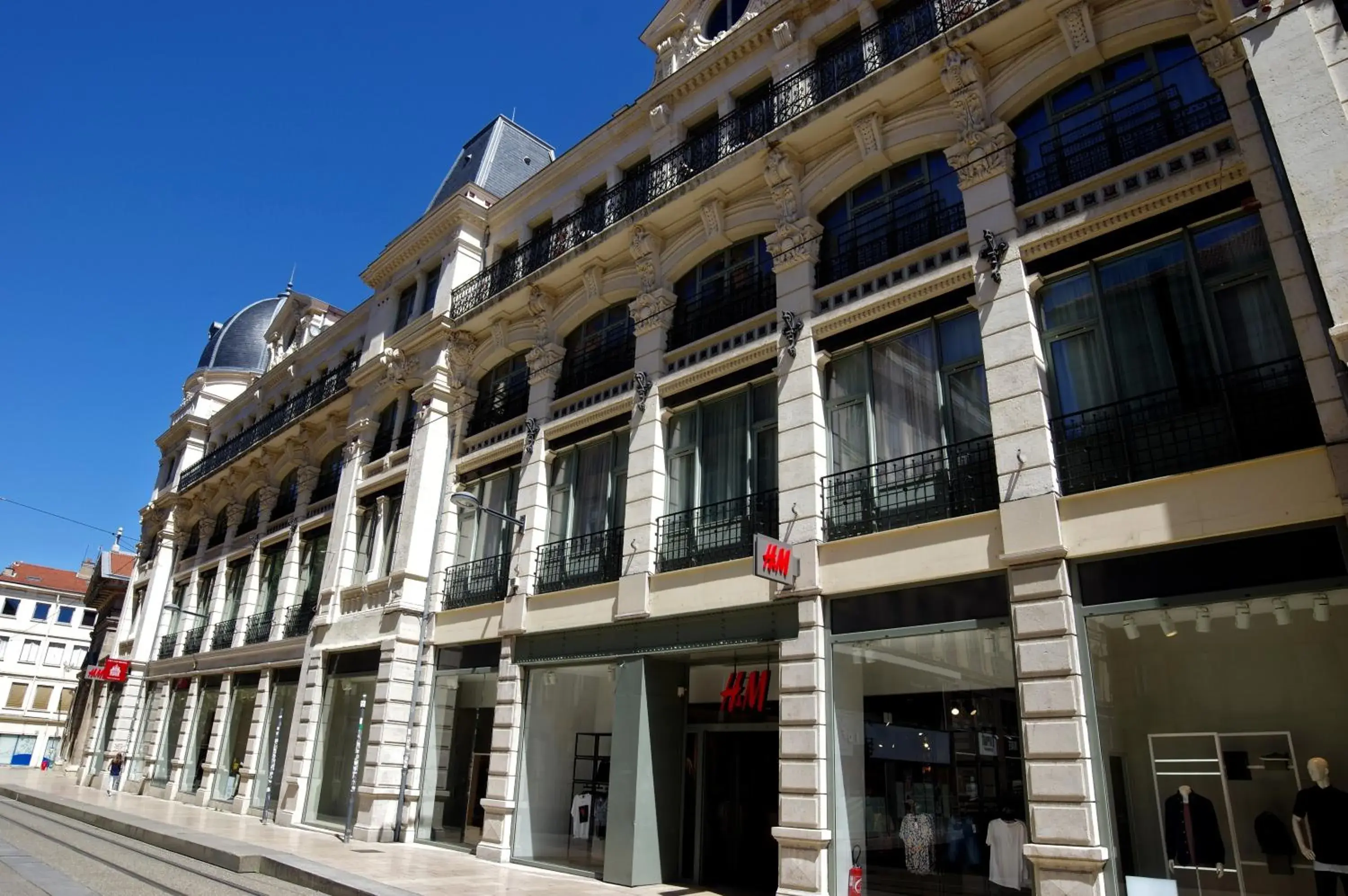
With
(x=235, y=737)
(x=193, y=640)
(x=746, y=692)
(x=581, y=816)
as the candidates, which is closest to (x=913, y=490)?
(x=746, y=692)

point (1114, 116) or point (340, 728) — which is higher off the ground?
point (1114, 116)

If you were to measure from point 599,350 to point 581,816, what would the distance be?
931 cm

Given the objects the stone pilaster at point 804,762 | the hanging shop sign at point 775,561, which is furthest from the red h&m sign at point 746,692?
the hanging shop sign at point 775,561

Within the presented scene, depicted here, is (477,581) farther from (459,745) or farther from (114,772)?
(114,772)

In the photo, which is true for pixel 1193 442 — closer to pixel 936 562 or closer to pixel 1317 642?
pixel 1317 642

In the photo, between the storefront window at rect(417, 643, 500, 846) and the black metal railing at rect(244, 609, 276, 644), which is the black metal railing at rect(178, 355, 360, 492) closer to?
the black metal railing at rect(244, 609, 276, 644)

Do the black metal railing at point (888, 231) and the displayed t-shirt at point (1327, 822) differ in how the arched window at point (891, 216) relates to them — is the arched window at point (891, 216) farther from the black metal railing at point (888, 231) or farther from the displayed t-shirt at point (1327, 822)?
the displayed t-shirt at point (1327, 822)

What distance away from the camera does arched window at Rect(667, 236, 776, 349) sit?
15.1 metres

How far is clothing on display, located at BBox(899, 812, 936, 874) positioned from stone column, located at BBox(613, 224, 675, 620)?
529 centimetres

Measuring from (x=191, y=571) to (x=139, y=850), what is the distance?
2141 centimetres

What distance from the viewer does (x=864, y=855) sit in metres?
11.0

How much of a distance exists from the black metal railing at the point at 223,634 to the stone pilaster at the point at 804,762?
22954mm

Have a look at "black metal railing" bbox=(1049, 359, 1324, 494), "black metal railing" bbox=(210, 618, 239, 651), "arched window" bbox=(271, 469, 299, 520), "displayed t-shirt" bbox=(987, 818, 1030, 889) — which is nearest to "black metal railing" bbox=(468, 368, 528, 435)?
"arched window" bbox=(271, 469, 299, 520)

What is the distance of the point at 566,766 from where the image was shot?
1577 cm
